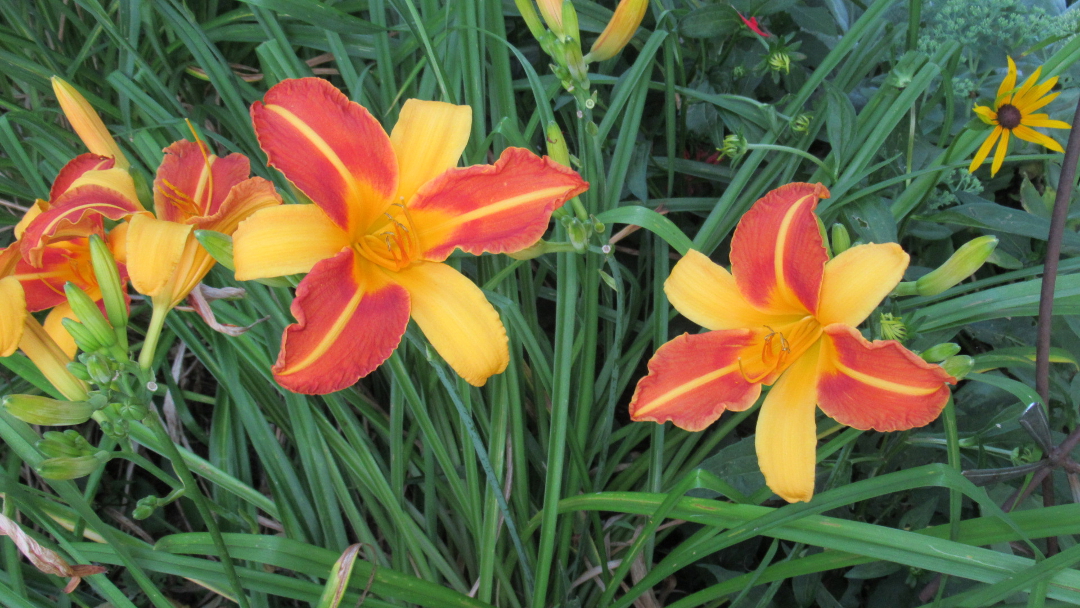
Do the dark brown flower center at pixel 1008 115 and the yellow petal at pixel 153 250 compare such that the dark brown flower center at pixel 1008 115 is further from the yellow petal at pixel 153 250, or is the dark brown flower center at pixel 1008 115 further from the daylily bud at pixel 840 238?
the yellow petal at pixel 153 250

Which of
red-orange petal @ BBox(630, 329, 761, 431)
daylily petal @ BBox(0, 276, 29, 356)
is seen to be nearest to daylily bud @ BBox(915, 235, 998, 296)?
red-orange petal @ BBox(630, 329, 761, 431)

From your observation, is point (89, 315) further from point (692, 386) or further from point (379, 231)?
point (692, 386)

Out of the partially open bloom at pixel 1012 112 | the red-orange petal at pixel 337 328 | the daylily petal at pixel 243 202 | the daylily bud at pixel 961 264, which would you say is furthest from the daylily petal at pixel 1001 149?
the daylily petal at pixel 243 202

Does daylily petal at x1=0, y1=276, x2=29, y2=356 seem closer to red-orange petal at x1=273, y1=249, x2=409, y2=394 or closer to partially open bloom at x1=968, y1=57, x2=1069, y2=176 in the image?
red-orange petal at x1=273, y1=249, x2=409, y2=394

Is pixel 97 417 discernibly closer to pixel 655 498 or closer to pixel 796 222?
pixel 655 498

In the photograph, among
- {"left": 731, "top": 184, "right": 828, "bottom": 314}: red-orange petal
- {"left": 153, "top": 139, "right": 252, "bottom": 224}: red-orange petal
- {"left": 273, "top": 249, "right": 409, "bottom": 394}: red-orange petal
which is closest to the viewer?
{"left": 273, "top": 249, "right": 409, "bottom": 394}: red-orange petal

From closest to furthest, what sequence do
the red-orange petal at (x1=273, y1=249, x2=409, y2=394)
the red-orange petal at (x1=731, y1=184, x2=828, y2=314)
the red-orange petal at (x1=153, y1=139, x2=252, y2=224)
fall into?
the red-orange petal at (x1=273, y1=249, x2=409, y2=394), the red-orange petal at (x1=731, y1=184, x2=828, y2=314), the red-orange petal at (x1=153, y1=139, x2=252, y2=224)

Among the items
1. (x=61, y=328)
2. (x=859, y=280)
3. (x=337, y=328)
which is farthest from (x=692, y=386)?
(x=61, y=328)
